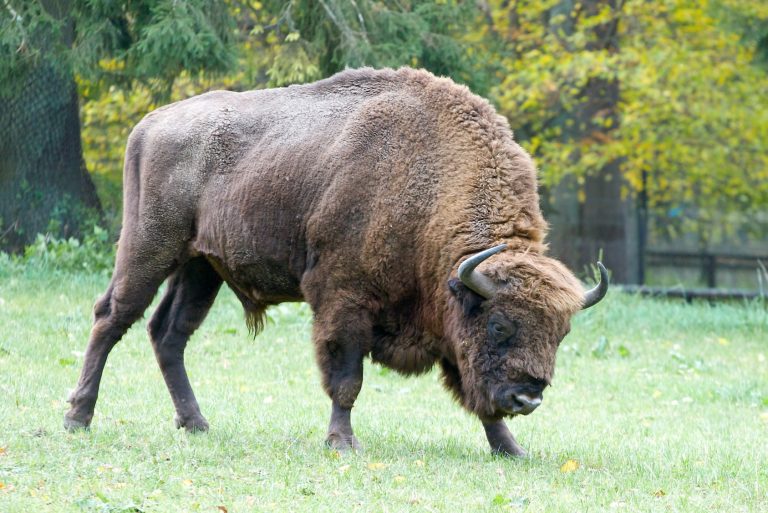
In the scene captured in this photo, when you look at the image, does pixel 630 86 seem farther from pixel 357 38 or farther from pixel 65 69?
pixel 65 69

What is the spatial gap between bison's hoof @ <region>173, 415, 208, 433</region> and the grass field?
4.6 inches

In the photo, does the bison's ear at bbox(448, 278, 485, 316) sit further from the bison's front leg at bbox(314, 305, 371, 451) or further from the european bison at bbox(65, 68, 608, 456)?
the bison's front leg at bbox(314, 305, 371, 451)

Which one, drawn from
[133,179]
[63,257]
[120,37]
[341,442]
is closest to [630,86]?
[120,37]

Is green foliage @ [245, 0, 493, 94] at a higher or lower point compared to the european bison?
lower

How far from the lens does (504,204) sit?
7172 millimetres

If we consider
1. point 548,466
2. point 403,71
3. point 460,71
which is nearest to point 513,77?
point 460,71

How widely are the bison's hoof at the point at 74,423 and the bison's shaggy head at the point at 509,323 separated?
2599 mm

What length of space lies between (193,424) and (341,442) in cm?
124

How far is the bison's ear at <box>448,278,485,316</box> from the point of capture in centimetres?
681

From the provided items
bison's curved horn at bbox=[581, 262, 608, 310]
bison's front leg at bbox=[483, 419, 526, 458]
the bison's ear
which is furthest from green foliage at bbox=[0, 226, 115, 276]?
bison's curved horn at bbox=[581, 262, 608, 310]

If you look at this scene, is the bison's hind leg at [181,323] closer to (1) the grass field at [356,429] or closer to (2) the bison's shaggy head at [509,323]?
(1) the grass field at [356,429]

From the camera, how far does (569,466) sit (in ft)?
22.4

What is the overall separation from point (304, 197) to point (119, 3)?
7.86 meters

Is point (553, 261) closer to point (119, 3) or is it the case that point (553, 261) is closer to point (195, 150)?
point (195, 150)
